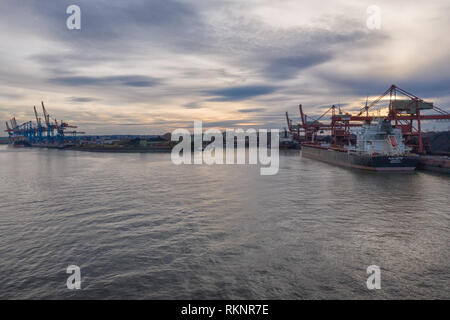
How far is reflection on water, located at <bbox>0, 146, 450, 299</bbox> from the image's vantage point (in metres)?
8.84

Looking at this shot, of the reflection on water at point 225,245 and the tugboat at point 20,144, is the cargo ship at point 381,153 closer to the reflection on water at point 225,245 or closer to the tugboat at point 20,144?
the reflection on water at point 225,245

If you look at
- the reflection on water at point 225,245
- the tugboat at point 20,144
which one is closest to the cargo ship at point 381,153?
the reflection on water at point 225,245

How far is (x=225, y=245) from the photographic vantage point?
12.3 m

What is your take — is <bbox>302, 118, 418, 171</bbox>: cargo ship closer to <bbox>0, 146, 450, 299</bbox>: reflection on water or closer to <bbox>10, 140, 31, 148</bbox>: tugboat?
<bbox>0, 146, 450, 299</bbox>: reflection on water

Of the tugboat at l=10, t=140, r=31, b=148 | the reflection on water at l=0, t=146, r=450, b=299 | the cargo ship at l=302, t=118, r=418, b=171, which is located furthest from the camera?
the tugboat at l=10, t=140, r=31, b=148

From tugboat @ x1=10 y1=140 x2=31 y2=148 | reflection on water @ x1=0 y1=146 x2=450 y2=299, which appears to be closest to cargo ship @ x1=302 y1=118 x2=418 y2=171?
reflection on water @ x1=0 y1=146 x2=450 y2=299

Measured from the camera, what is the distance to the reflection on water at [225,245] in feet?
29.0

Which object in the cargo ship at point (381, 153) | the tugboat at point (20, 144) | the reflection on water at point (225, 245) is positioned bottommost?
the reflection on water at point (225, 245)

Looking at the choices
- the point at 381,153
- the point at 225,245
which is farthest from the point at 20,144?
the point at 225,245

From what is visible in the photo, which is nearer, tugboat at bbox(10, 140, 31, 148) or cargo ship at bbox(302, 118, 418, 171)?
cargo ship at bbox(302, 118, 418, 171)

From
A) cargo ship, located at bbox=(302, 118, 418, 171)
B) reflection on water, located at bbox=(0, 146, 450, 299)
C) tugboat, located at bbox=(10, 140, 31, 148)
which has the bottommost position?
reflection on water, located at bbox=(0, 146, 450, 299)

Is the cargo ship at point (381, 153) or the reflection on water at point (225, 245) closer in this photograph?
the reflection on water at point (225, 245)
